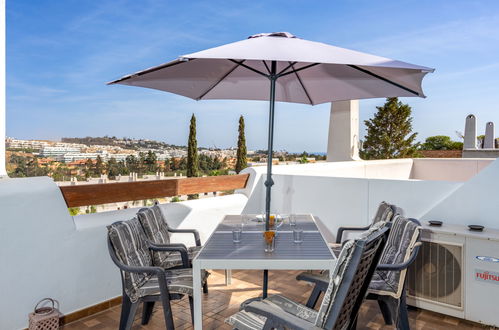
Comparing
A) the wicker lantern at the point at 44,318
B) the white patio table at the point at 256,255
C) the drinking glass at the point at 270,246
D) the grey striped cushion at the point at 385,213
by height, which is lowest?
the wicker lantern at the point at 44,318

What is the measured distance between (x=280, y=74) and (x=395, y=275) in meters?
1.70

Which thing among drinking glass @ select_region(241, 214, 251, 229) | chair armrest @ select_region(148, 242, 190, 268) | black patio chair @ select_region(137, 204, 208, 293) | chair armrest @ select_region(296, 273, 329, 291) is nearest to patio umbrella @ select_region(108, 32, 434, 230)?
drinking glass @ select_region(241, 214, 251, 229)

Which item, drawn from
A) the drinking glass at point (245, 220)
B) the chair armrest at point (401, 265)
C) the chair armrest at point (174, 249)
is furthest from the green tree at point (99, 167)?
the chair armrest at point (401, 265)

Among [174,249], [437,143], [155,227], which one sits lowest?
[174,249]

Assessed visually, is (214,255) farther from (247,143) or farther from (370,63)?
(247,143)

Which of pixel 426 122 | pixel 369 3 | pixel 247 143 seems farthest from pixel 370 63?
pixel 426 122

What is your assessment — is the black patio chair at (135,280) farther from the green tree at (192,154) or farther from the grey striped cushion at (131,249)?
the green tree at (192,154)

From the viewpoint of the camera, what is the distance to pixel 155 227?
2895 mm

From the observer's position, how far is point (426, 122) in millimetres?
20344

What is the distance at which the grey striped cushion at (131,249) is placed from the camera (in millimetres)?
2242

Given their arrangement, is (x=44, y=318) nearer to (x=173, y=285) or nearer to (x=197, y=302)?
(x=173, y=285)

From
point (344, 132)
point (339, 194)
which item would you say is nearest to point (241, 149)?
point (344, 132)

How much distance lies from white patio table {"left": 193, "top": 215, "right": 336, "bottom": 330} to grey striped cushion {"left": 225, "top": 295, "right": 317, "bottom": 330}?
203 millimetres

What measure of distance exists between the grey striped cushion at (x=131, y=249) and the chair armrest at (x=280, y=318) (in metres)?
0.97
